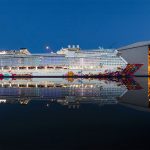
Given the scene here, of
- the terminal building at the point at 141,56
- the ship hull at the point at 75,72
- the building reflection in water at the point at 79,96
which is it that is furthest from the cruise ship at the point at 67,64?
the building reflection in water at the point at 79,96

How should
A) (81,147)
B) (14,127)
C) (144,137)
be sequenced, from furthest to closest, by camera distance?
(14,127) < (144,137) < (81,147)

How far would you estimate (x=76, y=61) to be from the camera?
175 feet

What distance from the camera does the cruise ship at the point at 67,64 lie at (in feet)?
171

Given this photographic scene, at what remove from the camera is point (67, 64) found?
52531 millimetres

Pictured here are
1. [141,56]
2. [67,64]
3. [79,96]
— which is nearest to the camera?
[79,96]

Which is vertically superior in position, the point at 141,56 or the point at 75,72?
the point at 141,56

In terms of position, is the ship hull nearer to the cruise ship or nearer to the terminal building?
the cruise ship

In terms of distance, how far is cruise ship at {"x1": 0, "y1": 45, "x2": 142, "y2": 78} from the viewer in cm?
5212

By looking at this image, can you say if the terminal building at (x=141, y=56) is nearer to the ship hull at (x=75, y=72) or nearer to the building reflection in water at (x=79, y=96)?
the ship hull at (x=75, y=72)

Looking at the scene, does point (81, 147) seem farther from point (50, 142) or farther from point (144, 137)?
point (144, 137)

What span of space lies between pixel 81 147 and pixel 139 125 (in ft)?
7.75

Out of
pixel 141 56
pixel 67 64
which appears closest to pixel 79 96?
pixel 67 64

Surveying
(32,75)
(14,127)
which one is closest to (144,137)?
(14,127)

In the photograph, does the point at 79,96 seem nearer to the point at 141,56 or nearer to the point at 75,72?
the point at 75,72
